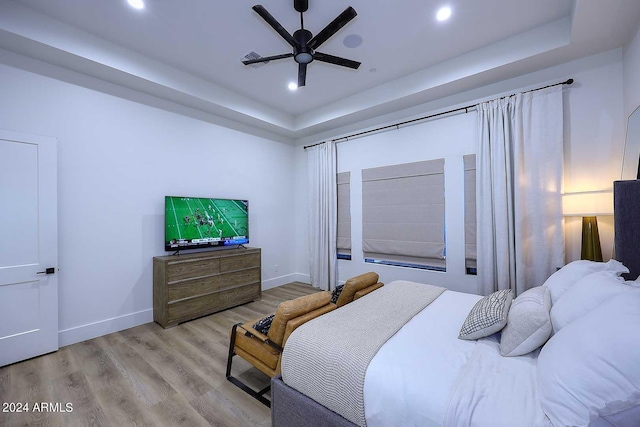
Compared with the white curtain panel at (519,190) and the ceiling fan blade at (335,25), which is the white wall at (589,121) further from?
the ceiling fan blade at (335,25)

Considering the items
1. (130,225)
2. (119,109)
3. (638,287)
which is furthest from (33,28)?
(638,287)

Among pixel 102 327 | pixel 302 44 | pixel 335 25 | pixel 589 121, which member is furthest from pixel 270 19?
pixel 102 327

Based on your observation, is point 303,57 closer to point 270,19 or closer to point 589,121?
point 270,19

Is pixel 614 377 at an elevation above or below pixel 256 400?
above

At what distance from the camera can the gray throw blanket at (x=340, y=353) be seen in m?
1.31

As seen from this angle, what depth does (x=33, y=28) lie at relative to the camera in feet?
8.04

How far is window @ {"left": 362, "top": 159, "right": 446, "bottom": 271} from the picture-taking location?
3.76 meters

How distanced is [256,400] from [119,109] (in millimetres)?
3600

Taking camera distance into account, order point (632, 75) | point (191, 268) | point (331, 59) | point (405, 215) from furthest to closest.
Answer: point (405, 215) < point (191, 268) < point (331, 59) < point (632, 75)

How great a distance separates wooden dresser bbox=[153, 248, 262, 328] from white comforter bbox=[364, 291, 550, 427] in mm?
2827

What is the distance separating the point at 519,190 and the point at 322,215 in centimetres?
297

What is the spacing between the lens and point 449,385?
1171 millimetres

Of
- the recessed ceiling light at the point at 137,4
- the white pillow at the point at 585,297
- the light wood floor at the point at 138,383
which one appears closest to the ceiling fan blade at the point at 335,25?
the recessed ceiling light at the point at 137,4

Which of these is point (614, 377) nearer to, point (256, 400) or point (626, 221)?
point (626, 221)
